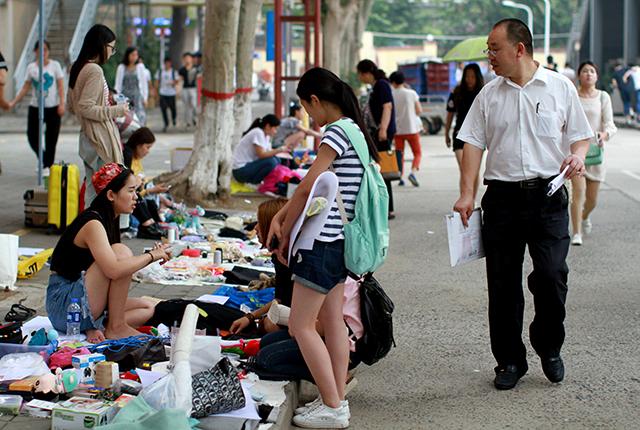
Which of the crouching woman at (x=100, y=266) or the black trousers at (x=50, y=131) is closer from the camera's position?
the crouching woman at (x=100, y=266)

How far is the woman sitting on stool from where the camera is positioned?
15.5 m

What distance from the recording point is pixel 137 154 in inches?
457

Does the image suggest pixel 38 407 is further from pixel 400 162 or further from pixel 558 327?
pixel 400 162

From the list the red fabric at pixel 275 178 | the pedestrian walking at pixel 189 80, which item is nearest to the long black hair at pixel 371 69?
the red fabric at pixel 275 178

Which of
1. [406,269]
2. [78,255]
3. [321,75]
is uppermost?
[321,75]

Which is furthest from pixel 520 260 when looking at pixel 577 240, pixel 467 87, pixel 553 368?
pixel 467 87

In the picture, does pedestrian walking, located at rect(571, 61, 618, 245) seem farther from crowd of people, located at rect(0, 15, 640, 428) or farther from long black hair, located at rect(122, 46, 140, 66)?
long black hair, located at rect(122, 46, 140, 66)

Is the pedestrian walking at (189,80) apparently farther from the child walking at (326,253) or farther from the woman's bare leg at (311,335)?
the woman's bare leg at (311,335)

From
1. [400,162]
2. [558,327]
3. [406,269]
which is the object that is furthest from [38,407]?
[400,162]

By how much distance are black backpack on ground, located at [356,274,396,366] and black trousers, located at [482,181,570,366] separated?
0.72 metres

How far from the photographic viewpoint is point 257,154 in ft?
51.3

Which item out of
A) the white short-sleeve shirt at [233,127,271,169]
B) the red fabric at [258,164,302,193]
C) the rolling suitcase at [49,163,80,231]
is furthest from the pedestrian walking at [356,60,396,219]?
the rolling suitcase at [49,163,80,231]

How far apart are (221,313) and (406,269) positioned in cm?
348

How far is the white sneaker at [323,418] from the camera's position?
5684 mm
